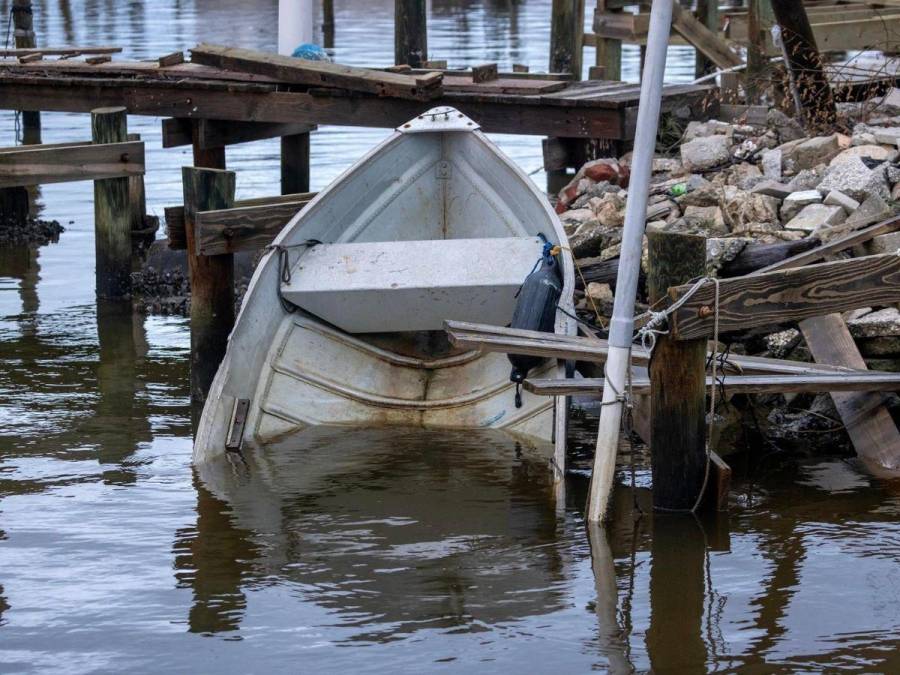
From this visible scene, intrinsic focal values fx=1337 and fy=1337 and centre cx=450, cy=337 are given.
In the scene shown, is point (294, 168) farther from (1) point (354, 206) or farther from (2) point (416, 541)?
(2) point (416, 541)

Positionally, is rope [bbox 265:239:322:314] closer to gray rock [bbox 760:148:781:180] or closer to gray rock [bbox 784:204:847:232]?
gray rock [bbox 784:204:847:232]

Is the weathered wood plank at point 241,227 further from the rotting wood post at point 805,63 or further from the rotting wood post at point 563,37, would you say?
the rotting wood post at point 563,37

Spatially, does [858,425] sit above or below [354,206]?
below

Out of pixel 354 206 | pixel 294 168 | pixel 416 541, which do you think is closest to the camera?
pixel 416 541

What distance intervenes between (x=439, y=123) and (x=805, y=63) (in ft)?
12.6

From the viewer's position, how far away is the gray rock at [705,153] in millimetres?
10953

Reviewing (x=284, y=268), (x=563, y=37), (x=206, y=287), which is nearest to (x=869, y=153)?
(x=284, y=268)

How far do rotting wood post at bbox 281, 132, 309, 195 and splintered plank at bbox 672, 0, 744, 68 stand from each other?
4.23 m

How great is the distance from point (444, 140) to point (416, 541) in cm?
380

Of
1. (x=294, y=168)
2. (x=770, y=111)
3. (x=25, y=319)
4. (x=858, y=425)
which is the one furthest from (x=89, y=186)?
(x=858, y=425)

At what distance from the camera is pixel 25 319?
11250 millimetres

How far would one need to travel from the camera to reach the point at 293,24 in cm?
1382

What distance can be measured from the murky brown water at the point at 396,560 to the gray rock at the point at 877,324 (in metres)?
0.79

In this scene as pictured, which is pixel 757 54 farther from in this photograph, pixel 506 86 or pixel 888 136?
pixel 888 136
